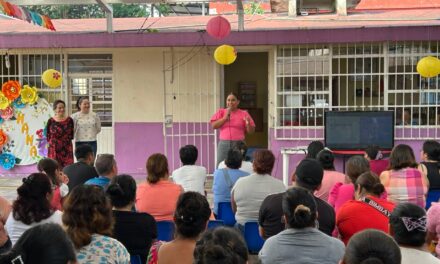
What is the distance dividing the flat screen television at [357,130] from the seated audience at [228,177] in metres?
3.82

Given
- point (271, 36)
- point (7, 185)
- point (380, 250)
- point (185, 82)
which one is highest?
point (271, 36)

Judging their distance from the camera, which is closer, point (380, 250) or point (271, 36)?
point (380, 250)

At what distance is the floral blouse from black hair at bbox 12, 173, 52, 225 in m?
0.70

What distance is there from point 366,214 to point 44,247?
7.80 feet

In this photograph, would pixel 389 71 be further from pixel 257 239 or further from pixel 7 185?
pixel 7 185

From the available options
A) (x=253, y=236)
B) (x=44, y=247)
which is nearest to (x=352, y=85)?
(x=253, y=236)

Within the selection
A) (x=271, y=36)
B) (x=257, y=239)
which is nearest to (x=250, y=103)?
(x=271, y=36)

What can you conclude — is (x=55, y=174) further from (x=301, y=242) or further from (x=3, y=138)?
(x=3, y=138)

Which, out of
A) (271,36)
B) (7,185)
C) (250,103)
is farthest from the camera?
(250,103)

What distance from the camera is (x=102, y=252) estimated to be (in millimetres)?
2814

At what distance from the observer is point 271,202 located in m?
3.91

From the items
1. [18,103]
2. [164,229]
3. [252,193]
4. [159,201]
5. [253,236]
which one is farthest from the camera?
[18,103]

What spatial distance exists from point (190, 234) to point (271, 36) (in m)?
6.37

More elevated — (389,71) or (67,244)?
(389,71)
